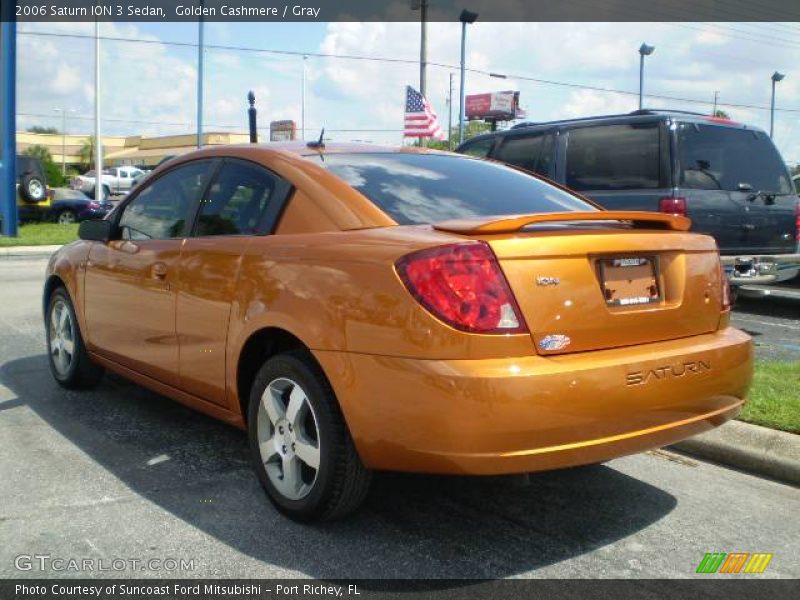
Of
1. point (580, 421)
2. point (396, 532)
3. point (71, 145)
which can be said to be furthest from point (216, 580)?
point (71, 145)

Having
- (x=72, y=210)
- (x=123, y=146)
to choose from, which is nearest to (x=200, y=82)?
(x=72, y=210)

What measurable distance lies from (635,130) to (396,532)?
596 centimetres

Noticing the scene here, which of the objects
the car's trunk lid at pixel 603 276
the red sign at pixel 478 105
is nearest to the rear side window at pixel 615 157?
the car's trunk lid at pixel 603 276

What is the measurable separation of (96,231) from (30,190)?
19511mm

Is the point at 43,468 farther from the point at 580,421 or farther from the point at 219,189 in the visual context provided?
the point at 580,421

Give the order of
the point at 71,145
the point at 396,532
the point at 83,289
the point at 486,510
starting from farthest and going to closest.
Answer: the point at 71,145 < the point at 83,289 < the point at 486,510 < the point at 396,532

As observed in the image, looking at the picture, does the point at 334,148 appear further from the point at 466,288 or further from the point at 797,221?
the point at 797,221

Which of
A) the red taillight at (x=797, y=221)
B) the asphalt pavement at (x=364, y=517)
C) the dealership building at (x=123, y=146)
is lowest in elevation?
the asphalt pavement at (x=364, y=517)

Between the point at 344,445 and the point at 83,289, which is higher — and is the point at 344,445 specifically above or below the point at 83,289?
below

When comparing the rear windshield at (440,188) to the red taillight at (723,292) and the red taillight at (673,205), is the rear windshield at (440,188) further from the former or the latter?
the red taillight at (673,205)

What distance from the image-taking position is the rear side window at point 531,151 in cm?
895

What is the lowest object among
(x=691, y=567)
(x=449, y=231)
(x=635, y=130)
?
(x=691, y=567)

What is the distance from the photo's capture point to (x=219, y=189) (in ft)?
13.5

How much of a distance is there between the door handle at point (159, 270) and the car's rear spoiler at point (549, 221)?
64.6 inches
